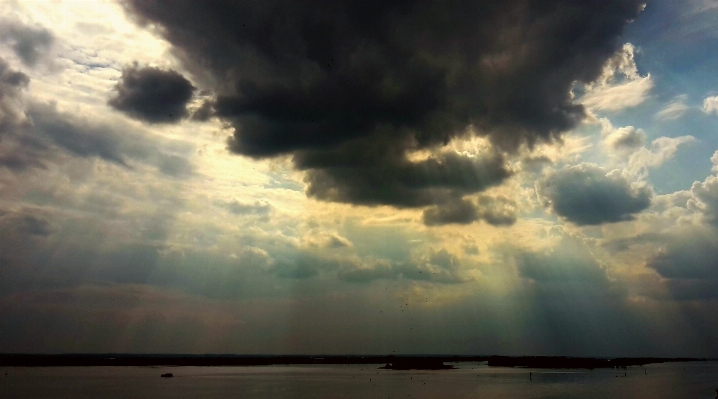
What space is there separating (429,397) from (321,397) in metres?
14.9

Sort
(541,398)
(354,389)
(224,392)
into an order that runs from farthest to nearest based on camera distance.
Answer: (354,389) → (224,392) → (541,398)

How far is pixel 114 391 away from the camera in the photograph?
84250mm

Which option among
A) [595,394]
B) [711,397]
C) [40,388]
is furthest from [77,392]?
[711,397]

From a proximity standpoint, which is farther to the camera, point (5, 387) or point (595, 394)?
point (5, 387)

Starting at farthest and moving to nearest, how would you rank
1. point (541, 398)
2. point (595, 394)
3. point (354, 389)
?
point (354, 389), point (595, 394), point (541, 398)

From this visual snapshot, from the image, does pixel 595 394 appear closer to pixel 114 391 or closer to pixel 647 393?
pixel 647 393

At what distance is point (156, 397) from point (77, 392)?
16463 millimetres

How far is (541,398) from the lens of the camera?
236 ft

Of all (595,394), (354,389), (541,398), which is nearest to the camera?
(541,398)

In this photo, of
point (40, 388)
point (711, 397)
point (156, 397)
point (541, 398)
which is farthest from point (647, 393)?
point (40, 388)

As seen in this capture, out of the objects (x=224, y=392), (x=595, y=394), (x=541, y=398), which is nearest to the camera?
(x=541, y=398)

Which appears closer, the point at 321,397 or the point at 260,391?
the point at 321,397

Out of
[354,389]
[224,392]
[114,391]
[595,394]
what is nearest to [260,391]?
[224,392]

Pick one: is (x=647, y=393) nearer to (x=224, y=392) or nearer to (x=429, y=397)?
(x=429, y=397)
